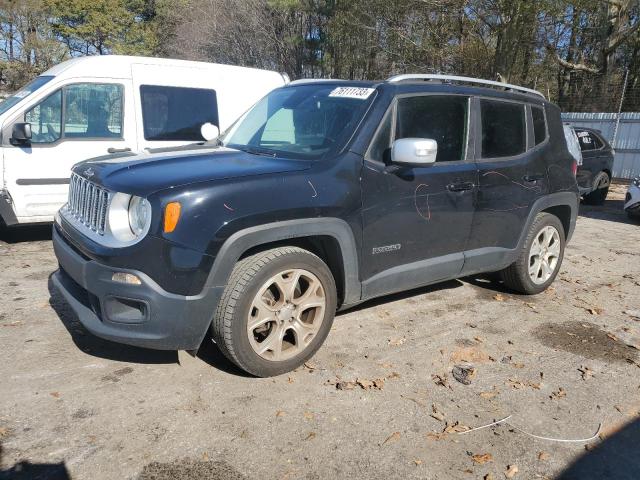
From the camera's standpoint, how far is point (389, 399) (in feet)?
10.5

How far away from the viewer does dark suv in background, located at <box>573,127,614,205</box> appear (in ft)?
34.9

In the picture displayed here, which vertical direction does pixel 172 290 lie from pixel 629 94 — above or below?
below

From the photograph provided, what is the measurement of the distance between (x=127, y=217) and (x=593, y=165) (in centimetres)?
1035

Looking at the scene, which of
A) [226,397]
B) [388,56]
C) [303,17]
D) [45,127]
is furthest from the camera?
[303,17]

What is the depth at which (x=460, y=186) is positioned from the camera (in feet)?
13.5

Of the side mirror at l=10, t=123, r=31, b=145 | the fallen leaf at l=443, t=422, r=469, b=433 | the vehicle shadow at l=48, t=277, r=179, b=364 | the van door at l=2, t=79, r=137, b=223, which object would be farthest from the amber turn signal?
the side mirror at l=10, t=123, r=31, b=145

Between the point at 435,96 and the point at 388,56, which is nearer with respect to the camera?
the point at 435,96

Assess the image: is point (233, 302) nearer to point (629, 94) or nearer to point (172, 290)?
point (172, 290)

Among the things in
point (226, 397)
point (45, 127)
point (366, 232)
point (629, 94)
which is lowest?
point (226, 397)

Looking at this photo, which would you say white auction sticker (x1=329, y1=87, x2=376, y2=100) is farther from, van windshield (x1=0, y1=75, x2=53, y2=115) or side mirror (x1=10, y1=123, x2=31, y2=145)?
van windshield (x1=0, y1=75, x2=53, y2=115)

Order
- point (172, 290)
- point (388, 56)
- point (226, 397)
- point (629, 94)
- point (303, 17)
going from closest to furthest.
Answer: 1. point (172, 290)
2. point (226, 397)
3. point (629, 94)
4. point (388, 56)
5. point (303, 17)

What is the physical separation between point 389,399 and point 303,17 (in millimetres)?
29509

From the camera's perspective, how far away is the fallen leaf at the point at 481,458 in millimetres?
2678

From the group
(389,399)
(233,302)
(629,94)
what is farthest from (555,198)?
(629,94)
